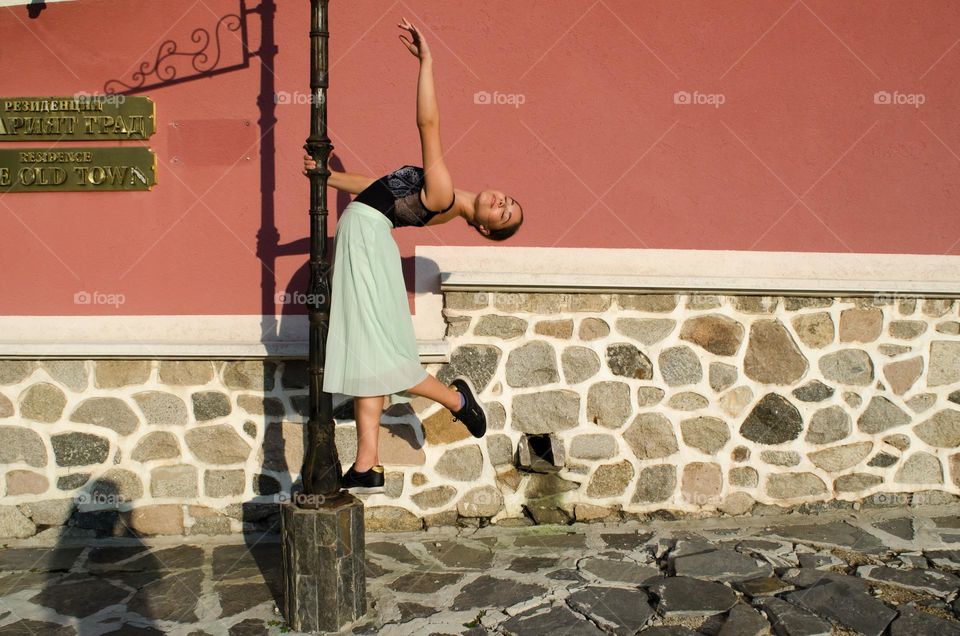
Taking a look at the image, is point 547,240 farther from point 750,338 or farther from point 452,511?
point 452,511

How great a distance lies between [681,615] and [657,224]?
2365 mm

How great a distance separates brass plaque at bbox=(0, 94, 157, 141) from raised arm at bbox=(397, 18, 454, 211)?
224 centimetres

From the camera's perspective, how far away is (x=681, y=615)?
376 cm

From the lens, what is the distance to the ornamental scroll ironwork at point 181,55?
5.02 m

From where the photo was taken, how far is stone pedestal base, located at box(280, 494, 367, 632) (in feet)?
12.2
